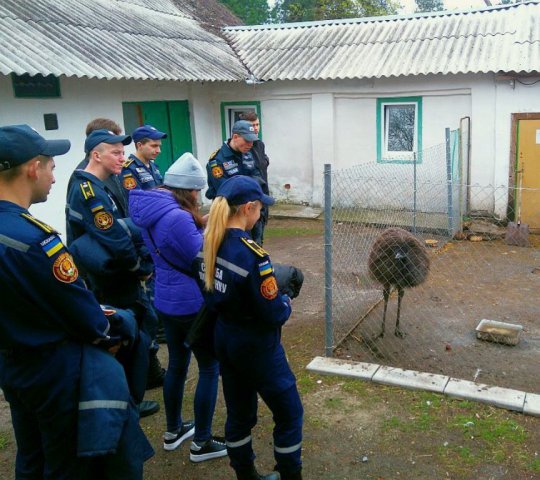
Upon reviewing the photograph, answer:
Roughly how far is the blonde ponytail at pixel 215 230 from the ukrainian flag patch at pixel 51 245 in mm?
711

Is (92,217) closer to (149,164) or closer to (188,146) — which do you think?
(149,164)

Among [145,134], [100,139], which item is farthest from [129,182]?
[100,139]

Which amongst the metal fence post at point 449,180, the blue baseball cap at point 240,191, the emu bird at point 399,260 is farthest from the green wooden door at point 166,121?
the blue baseball cap at point 240,191

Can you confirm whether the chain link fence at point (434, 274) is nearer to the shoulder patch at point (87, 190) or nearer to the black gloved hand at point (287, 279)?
the black gloved hand at point (287, 279)

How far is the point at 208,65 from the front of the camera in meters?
10.6

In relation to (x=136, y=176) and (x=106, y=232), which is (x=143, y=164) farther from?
(x=106, y=232)

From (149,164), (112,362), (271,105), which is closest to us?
(112,362)

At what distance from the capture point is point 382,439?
11.4 feet

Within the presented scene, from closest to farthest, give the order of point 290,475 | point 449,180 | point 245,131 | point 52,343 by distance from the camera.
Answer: point 52,343 → point 290,475 → point 245,131 → point 449,180

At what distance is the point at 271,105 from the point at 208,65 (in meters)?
1.60

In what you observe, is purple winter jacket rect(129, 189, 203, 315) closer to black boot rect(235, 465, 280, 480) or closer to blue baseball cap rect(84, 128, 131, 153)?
blue baseball cap rect(84, 128, 131, 153)

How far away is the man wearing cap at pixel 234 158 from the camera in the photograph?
17.3 feet

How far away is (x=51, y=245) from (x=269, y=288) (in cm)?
97

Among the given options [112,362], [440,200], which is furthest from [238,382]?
[440,200]
